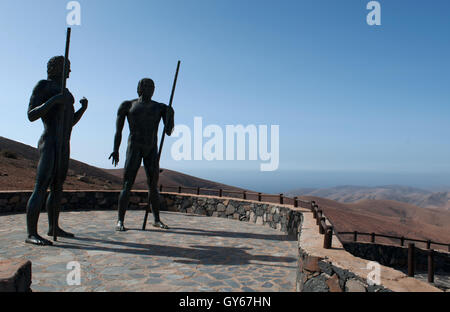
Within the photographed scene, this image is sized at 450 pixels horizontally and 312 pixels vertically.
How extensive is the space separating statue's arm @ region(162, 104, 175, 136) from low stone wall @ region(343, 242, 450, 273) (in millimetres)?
10518

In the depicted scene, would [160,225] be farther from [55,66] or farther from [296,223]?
[55,66]

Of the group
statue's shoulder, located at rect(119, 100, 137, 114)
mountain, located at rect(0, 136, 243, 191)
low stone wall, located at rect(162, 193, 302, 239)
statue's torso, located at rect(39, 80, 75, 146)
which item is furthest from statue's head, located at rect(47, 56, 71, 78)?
mountain, located at rect(0, 136, 243, 191)

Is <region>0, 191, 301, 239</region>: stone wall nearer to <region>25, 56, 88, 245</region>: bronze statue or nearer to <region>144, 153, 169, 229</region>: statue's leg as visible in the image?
<region>144, 153, 169, 229</region>: statue's leg

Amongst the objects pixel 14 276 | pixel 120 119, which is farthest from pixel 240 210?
pixel 14 276

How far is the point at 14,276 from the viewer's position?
2.13 m

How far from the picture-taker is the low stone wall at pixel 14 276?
6.82ft

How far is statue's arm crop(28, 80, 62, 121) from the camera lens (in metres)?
5.27

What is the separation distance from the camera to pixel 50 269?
4137mm

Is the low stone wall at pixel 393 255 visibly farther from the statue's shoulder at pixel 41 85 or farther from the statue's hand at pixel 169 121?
the statue's shoulder at pixel 41 85

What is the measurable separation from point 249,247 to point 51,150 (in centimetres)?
385

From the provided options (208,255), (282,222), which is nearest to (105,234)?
(208,255)

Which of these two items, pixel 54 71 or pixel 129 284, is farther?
pixel 54 71

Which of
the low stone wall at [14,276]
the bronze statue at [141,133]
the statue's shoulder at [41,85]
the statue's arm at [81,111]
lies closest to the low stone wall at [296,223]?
the low stone wall at [14,276]
